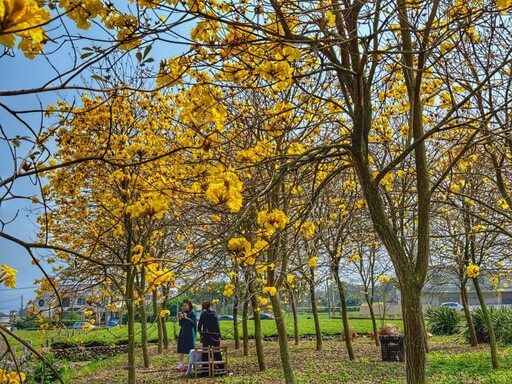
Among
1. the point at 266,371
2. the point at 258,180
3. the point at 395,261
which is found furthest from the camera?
the point at 266,371

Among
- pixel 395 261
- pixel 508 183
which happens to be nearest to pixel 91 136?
pixel 395 261

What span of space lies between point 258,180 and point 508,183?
4.70m

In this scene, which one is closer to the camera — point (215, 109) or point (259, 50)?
point (215, 109)

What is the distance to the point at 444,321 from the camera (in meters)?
16.4

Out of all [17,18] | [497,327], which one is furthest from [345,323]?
[17,18]

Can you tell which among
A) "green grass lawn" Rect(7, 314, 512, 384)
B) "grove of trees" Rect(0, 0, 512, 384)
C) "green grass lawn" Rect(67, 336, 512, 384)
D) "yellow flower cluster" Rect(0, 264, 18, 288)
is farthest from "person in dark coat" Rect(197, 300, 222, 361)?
"yellow flower cluster" Rect(0, 264, 18, 288)

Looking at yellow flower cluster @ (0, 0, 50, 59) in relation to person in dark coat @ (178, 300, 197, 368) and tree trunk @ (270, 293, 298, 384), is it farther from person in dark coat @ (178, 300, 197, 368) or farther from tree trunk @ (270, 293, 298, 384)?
person in dark coat @ (178, 300, 197, 368)

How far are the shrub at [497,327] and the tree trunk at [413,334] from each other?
1113 cm

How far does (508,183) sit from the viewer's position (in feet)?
25.3

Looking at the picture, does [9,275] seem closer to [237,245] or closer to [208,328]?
[237,245]

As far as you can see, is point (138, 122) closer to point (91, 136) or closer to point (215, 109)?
point (91, 136)

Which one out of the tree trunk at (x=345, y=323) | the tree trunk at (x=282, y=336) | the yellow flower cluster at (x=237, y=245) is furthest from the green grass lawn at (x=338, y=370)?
the yellow flower cluster at (x=237, y=245)

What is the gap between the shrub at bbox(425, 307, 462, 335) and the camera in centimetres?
1634

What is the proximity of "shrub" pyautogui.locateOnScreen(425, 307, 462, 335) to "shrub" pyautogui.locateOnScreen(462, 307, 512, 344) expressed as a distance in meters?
2.96
